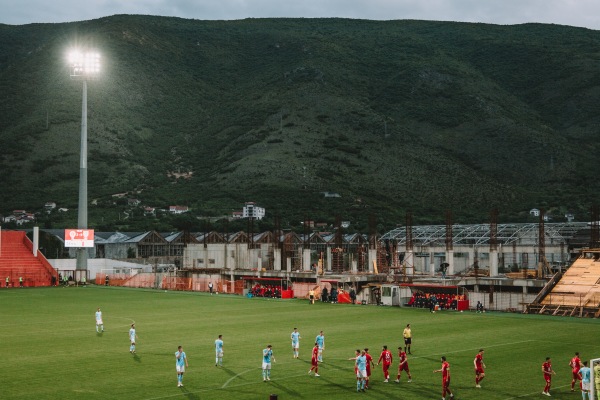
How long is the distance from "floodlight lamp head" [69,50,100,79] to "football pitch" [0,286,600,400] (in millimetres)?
35808

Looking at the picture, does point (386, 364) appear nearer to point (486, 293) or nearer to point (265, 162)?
point (486, 293)

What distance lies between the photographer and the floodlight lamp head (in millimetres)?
86688

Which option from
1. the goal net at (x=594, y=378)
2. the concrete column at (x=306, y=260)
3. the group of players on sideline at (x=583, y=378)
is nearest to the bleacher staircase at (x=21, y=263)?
the concrete column at (x=306, y=260)

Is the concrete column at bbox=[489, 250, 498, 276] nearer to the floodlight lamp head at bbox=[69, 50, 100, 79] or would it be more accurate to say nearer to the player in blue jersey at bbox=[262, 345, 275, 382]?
the player in blue jersey at bbox=[262, 345, 275, 382]

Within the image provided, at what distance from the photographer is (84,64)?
3413 inches

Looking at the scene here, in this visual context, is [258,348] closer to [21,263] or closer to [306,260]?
[306,260]

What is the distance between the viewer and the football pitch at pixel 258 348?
83.4ft

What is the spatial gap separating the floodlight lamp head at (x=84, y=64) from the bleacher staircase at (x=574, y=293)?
190 feet

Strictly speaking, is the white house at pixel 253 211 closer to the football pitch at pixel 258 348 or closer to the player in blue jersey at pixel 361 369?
the football pitch at pixel 258 348

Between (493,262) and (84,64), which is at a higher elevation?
(84,64)

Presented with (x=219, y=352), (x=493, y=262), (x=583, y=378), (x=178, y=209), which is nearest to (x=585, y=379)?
(x=583, y=378)

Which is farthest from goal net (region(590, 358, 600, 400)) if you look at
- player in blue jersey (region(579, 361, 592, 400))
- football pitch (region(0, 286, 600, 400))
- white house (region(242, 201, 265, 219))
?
white house (region(242, 201, 265, 219))

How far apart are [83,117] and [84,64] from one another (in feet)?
21.8

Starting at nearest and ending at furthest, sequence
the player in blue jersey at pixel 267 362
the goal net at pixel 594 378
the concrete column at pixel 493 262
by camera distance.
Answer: the goal net at pixel 594 378 < the player in blue jersey at pixel 267 362 < the concrete column at pixel 493 262
